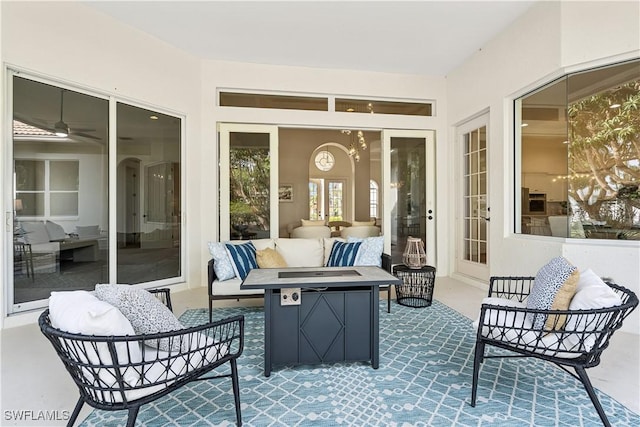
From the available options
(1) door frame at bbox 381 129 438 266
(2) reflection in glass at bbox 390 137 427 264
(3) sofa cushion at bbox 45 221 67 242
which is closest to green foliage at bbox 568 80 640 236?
(1) door frame at bbox 381 129 438 266

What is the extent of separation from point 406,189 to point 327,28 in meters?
2.72

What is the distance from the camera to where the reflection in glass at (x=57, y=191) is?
10.8ft

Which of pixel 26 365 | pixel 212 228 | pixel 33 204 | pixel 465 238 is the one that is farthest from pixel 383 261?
pixel 33 204

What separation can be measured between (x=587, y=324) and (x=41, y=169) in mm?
4745

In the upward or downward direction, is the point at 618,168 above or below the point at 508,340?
above

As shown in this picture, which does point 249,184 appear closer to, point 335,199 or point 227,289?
point 227,289

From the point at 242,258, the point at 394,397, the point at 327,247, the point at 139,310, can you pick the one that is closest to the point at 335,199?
the point at 327,247

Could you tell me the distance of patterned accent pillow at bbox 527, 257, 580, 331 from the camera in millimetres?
1812

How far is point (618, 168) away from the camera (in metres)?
3.62

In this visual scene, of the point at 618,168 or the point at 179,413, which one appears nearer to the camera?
the point at 179,413

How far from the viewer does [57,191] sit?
3570mm

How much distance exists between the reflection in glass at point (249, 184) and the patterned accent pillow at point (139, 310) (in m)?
3.36

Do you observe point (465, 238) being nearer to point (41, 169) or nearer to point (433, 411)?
point (433, 411)

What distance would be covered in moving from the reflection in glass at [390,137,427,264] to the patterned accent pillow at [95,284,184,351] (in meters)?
4.24
